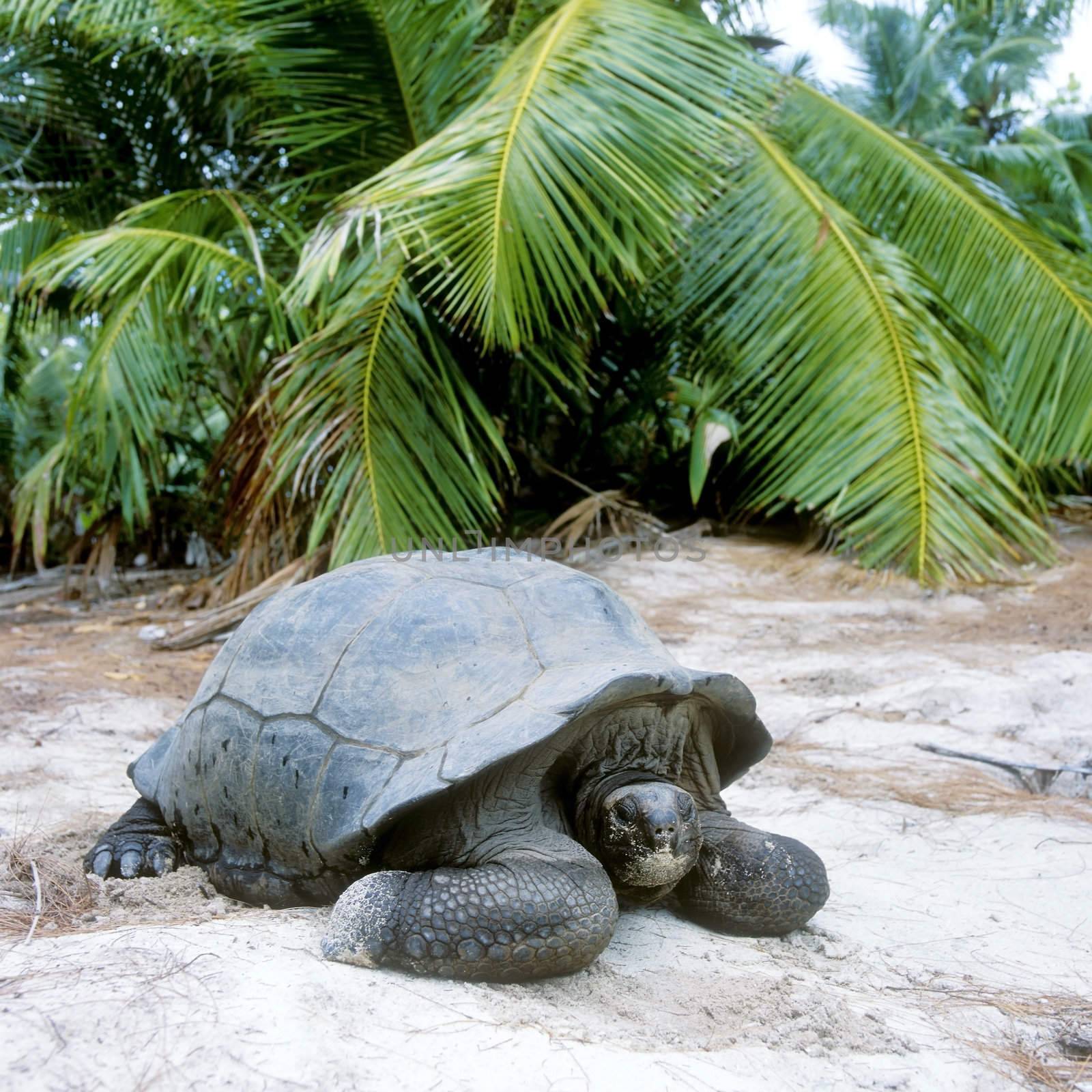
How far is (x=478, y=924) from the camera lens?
178 centimetres

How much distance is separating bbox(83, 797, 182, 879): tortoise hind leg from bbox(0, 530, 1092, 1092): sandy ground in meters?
0.08

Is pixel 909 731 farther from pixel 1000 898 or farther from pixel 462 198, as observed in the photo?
pixel 462 198

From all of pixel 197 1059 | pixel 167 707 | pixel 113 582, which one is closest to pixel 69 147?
pixel 113 582

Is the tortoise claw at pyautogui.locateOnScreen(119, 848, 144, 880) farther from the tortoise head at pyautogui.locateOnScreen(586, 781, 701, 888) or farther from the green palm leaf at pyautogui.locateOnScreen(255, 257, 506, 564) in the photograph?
the green palm leaf at pyautogui.locateOnScreen(255, 257, 506, 564)

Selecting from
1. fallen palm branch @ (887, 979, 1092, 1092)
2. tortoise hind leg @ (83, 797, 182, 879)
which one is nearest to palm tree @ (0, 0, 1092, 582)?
tortoise hind leg @ (83, 797, 182, 879)

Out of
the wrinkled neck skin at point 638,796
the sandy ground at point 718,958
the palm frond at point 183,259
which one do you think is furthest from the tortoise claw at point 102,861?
the palm frond at point 183,259

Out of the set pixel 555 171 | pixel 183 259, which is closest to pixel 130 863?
pixel 555 171

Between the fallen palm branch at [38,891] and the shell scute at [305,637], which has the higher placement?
the shell scute at [305,637]

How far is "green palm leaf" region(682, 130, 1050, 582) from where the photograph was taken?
5391 millimetres

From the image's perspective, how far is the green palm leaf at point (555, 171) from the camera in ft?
15.1

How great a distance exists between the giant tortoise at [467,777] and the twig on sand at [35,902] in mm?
207

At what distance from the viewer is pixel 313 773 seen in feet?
6.72

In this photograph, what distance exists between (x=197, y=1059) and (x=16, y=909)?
902 millimetres

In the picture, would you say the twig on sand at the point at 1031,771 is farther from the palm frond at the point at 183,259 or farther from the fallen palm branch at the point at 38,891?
the palm frond at the point at 183,259
